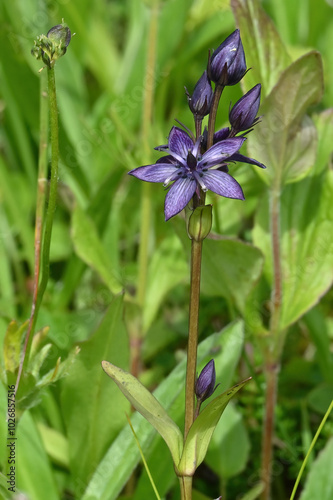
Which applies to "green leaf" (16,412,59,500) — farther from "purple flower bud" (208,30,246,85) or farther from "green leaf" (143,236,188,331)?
"purple flower bud" (208,30,246,85)

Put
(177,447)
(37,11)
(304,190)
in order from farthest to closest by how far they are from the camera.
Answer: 1. (37,11)
2. (304,190)
3. (177,447)

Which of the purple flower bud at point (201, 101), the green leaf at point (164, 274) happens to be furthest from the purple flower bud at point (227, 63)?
the green leaf at point (164, 274)

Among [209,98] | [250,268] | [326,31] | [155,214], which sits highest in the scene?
[326,31]

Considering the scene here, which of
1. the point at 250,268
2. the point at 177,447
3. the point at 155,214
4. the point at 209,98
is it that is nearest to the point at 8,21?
the point at 155,214

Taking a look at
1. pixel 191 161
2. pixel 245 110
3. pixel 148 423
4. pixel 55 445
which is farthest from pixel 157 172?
pixel 55 445

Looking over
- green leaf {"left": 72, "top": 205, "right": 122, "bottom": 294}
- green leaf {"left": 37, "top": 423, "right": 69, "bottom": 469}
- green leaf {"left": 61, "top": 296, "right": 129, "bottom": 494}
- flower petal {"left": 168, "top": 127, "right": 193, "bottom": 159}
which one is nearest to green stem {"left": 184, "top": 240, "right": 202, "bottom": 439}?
flower petal {"left": 168, "top": 127, "right": 193, "bottom": 159}

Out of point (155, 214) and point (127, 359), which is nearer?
point (127, 359)

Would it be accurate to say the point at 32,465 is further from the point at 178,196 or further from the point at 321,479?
the point at 178,196

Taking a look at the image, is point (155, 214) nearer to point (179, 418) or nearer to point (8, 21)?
point (8, 21)
